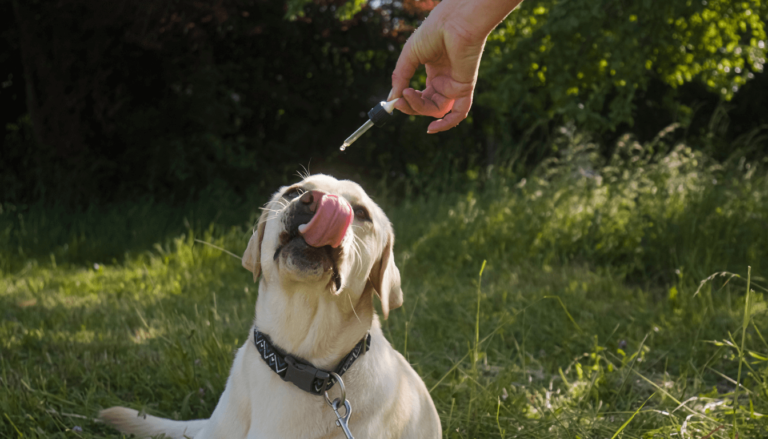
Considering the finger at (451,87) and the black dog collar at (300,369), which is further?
the finger at (451,87)

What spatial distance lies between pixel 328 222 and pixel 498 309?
2511mm

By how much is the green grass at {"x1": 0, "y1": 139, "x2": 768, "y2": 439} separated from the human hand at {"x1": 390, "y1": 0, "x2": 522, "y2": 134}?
0.85 metres

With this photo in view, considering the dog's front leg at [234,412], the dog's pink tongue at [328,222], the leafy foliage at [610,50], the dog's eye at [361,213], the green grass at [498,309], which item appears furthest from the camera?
the leafy foliage at [610,50]

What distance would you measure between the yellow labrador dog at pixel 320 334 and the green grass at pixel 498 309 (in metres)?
0.40

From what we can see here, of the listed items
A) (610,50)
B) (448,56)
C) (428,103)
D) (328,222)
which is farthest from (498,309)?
(610,50)

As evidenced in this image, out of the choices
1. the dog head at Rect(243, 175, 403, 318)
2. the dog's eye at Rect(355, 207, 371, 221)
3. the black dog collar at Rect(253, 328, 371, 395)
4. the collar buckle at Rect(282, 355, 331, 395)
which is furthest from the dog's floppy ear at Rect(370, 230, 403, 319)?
the collar buckle at Rect(282, 355, 331, 395)

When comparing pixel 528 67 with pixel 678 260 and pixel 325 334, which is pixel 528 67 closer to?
pixel 678 260

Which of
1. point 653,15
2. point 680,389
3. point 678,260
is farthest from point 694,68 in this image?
point 680,389

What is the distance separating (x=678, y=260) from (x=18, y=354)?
4.73 meters

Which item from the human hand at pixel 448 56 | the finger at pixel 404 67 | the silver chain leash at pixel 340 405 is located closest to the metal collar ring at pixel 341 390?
the silver chain leash at pixel 340 405

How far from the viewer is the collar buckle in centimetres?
184

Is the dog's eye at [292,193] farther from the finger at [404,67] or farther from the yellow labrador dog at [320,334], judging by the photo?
the finger at [404,67]

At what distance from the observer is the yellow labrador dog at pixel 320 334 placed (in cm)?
185

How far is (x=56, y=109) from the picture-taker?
6859mm
